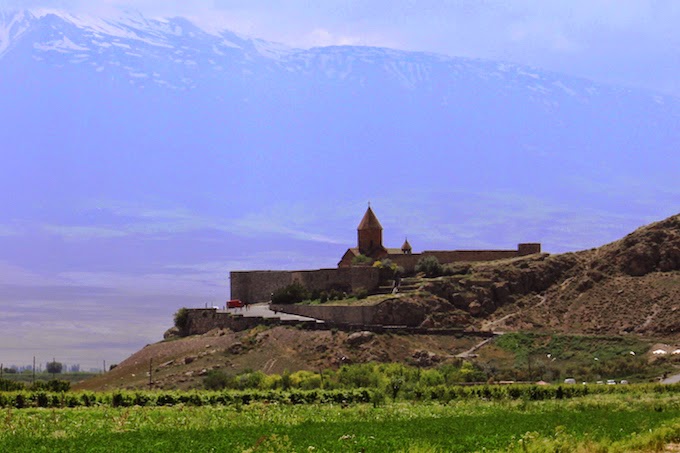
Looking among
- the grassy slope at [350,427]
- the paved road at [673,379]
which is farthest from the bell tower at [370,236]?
the grassy slope at [350,427]

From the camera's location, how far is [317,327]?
212ft

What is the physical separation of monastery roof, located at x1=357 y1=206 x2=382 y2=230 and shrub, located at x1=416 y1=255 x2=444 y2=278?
8.67m

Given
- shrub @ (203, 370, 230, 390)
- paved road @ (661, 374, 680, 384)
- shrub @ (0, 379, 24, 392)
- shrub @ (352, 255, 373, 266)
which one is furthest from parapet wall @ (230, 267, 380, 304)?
shrub @ (0, 379, 24, 392)

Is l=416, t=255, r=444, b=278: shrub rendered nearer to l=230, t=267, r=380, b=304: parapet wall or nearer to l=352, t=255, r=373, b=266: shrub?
l=230, t=267, r=380, b=304: parapet wall

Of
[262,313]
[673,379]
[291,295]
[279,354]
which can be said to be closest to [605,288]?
[673,379]

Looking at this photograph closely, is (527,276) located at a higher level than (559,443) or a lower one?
higher

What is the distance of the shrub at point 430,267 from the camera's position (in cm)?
7462

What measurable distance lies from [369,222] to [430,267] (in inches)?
408

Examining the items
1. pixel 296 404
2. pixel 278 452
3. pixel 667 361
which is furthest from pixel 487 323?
pixel 278 452

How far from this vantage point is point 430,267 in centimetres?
7481

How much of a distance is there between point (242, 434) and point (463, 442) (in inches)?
220

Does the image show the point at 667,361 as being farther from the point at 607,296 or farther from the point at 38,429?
the point at 38,429

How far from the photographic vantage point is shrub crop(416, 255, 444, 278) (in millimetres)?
74625

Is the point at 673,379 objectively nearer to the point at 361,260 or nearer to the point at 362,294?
the point at 362,294
